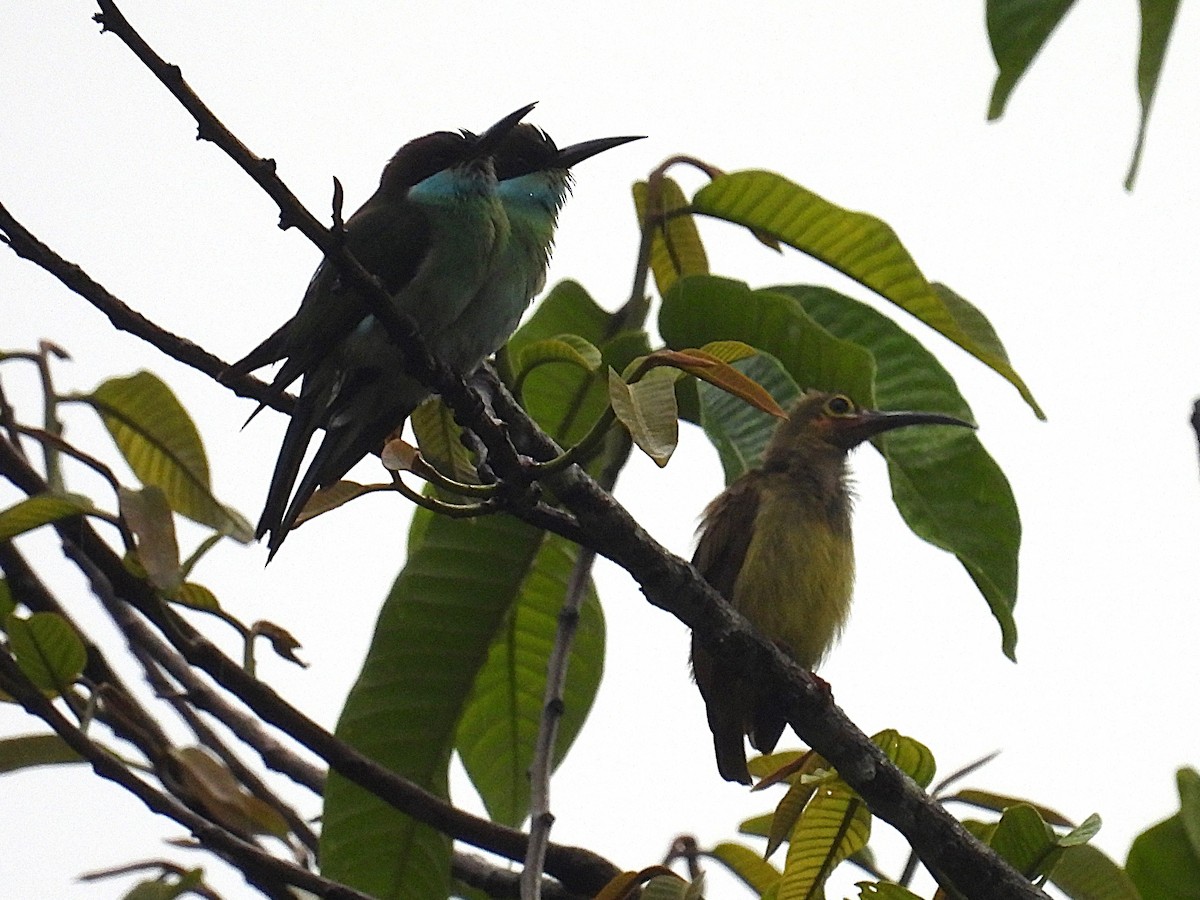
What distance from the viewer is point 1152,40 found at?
65.9 inches

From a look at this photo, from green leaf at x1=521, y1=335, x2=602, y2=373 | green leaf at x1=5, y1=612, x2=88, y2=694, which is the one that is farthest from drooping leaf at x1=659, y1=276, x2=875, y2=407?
green leaf at x1=5, y1=612, x2=88, y2=694

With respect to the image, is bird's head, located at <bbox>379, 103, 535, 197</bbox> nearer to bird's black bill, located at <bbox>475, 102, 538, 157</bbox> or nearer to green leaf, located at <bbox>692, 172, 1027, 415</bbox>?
bird's black bill, located at <bbox>475, 102, 538, 157</bbox>

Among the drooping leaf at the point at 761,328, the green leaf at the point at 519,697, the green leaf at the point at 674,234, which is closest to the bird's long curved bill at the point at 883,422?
the drooping leaf at the point at 761,328

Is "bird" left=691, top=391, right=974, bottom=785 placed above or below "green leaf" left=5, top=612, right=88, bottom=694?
Answer: above

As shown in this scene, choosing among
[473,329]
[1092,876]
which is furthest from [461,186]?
[1092,876]

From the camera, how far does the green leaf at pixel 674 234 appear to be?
3.96 m

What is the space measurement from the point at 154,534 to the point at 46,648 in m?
0.32

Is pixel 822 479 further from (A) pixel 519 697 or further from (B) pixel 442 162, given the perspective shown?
(B) pixel 442 162

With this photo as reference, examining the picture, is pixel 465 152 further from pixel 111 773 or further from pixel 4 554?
pixel 111 773

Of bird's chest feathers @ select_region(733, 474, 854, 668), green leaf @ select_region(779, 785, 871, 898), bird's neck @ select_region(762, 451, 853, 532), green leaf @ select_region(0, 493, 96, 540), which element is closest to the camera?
green leaf @ select_region(779, 785, 871, 898)

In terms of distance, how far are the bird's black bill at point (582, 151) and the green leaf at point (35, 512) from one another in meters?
1.81

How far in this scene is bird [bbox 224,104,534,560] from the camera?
3.26 meters

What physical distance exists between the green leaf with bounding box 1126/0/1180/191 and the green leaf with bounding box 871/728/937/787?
133cm

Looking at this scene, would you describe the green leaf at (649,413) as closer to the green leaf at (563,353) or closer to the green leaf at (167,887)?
the green leaf at (563,353)
